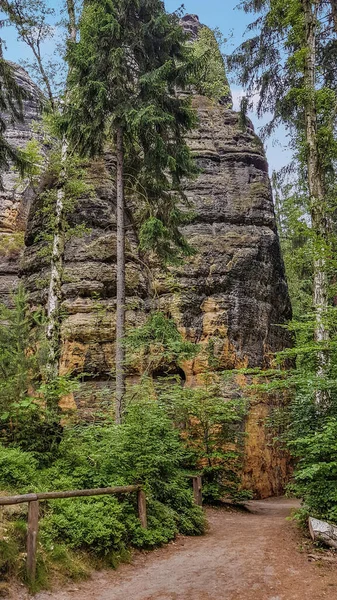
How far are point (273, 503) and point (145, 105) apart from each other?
12.4m

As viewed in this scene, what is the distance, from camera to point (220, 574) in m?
5.54

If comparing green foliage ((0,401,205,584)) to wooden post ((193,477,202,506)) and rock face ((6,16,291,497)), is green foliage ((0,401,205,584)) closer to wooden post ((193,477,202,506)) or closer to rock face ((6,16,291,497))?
wooden post ((193,477,202,506))

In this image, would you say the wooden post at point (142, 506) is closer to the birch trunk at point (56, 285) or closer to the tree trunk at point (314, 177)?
the birch trunk at point (56, 285)

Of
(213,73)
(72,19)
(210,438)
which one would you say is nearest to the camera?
(210,438)

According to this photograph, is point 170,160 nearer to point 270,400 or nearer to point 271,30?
point 271,30

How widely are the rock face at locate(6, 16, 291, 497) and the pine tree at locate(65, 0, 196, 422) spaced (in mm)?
2737

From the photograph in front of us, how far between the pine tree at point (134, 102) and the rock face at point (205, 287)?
2.74m

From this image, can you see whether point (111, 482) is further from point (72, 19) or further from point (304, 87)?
point (72, 19)

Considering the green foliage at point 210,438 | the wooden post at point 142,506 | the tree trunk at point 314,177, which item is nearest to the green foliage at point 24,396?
the wooden post at point 142,506

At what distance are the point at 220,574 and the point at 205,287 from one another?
1189cm

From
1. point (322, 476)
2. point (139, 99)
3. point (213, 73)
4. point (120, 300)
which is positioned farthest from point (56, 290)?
point (213, 73)

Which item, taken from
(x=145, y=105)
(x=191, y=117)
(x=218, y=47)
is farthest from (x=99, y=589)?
(x=218, y=47)

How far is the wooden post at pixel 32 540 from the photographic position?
475cm

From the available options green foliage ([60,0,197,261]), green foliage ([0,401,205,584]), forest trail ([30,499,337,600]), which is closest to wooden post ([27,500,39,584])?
forest trail ([30,499,337,600])
